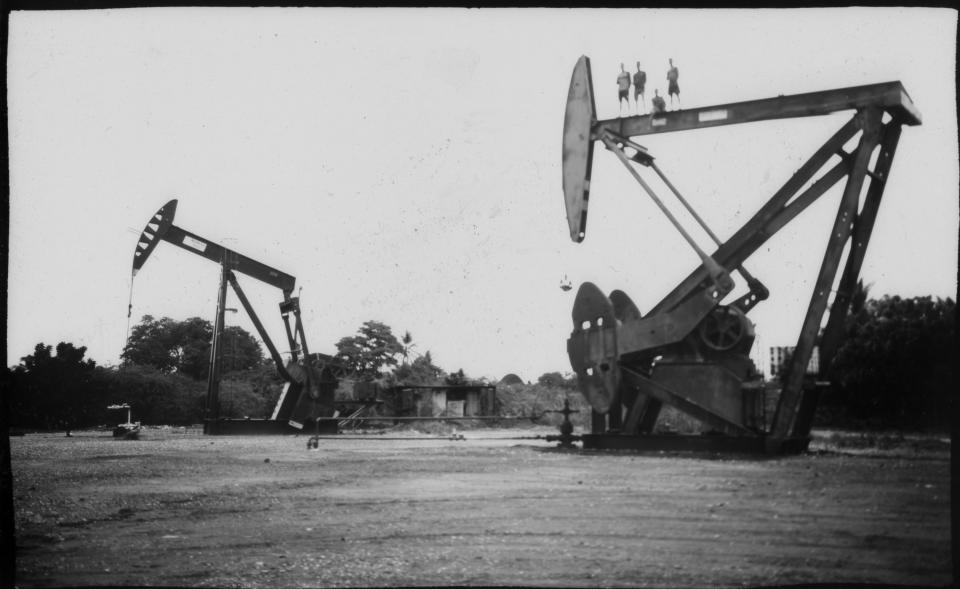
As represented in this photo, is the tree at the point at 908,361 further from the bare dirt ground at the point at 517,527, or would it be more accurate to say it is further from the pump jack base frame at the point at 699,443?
the pump jack base frame at the point at 699,443

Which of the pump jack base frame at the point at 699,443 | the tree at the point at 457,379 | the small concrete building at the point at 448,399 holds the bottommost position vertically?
the pump jack base frame at the point at 699,443

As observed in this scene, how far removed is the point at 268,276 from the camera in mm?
5539

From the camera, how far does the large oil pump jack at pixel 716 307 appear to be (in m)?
5.47

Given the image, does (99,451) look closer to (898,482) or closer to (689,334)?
(689,334)

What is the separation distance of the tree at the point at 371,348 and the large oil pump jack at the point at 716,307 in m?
1.52

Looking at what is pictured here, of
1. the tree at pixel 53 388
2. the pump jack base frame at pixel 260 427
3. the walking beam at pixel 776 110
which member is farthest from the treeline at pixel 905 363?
the tree at pixel 53 388

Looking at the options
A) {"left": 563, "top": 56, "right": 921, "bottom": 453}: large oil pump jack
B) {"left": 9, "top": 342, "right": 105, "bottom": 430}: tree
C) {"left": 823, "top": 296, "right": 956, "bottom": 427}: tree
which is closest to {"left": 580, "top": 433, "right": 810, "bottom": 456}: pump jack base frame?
{"left": 563, "top": 56, "right": 921, "bottom": 453}: large oil pump jack

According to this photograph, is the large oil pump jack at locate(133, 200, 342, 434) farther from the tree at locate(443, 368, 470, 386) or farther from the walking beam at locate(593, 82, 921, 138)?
the walking beam at locate(593, 82, 921, 138)

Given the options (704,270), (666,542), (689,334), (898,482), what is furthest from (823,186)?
(666,542)

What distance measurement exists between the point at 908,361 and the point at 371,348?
3621 millimetres

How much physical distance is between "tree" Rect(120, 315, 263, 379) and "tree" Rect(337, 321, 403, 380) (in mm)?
1117

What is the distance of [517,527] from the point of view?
4.23 metres

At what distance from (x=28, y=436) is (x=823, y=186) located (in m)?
6.55

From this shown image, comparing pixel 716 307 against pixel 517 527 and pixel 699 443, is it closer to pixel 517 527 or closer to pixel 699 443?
pixel 699 443
